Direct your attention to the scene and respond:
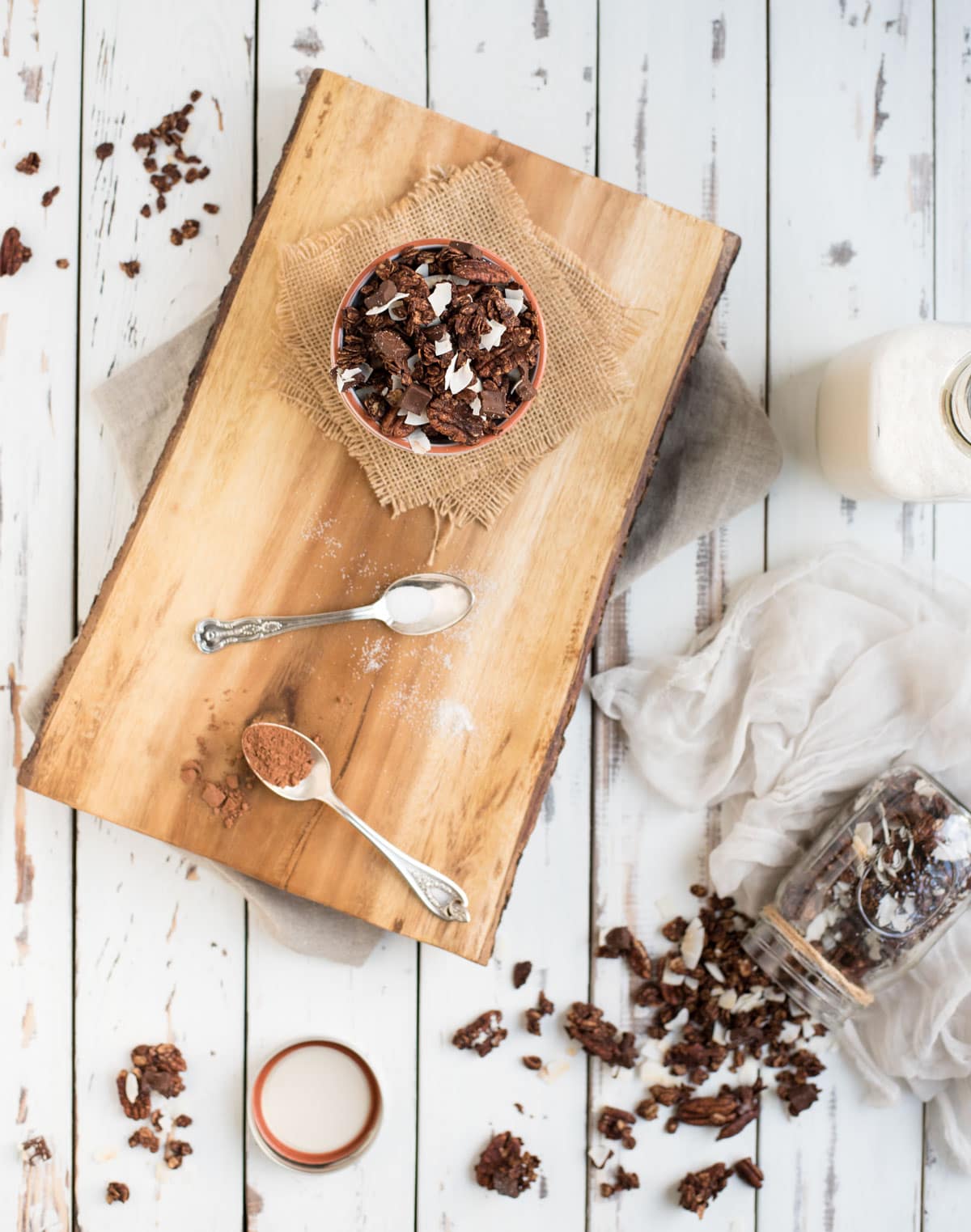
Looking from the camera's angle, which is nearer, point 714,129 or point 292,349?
point 292,349

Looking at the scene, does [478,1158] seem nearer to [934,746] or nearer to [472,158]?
[934,746]

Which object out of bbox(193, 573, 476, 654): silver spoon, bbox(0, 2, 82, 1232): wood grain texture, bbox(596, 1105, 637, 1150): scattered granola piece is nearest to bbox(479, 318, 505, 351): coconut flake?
bbox(193, 573, 476, 654): silver spoon

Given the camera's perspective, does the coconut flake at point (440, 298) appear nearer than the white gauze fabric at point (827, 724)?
Yes

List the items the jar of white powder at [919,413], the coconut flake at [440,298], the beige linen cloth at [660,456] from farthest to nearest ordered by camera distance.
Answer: the beige linen cloth at [660,456] → the jar of white powder at [919,413] → the coconut flake at [440,298]

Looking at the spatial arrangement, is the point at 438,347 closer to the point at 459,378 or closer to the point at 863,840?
the point at 459,378

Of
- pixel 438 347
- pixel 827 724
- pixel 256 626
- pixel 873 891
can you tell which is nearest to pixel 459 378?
pixel 438 347

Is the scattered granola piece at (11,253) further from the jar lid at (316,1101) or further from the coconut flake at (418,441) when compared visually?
the jar lid at (316,1101)

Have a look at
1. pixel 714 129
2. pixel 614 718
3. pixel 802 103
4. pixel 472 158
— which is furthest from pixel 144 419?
pixel 802 103

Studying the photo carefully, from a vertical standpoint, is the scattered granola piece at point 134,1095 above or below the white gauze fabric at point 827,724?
below

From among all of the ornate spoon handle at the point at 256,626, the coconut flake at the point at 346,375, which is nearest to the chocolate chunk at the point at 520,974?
the ornate spoon handle at the point at 256,626
